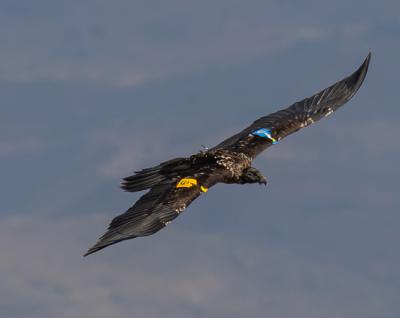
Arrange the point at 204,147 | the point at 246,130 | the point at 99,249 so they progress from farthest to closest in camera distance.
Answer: the point at 246,130 → the point at 204,147 → the point at 99,249

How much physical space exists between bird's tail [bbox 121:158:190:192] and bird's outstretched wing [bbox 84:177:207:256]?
67 cm

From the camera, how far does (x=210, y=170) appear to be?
53.3 metres

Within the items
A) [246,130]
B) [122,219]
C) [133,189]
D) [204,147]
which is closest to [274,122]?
[246,130]

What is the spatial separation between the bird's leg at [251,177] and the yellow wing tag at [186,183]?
418cm

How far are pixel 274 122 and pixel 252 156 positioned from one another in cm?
391

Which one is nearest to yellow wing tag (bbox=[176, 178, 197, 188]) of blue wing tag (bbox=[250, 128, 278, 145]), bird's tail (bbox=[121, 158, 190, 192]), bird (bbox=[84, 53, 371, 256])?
bird (bbox=[84, 53, 371, 256])

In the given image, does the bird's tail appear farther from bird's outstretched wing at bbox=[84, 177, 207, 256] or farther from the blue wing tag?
the blue wing tag

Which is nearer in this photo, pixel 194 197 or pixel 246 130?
pixel 194 197

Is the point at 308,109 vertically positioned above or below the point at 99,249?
above

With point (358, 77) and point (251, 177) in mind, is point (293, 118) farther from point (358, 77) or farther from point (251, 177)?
point (251, 177)

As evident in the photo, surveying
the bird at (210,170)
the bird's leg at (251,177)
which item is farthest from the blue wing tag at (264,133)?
the bird's leg at (251,177)

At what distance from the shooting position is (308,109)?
200 feet

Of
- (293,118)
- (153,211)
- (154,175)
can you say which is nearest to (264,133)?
(293,118)

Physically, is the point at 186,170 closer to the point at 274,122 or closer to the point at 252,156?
the point at 252,156
